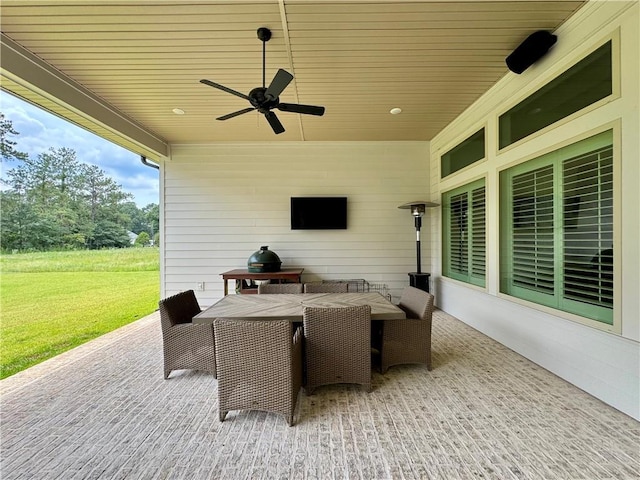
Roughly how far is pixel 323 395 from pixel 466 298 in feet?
9.78

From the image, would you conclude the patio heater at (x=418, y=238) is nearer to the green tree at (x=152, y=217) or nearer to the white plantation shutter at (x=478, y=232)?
the white plantation shutter at (x=478, y=232)

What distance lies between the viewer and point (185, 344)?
2.57 metres

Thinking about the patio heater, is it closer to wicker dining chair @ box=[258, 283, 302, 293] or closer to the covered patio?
the covered patio

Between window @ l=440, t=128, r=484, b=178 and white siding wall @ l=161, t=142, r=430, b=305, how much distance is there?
0.52 meters

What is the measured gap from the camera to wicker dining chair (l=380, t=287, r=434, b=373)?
8.63 feet

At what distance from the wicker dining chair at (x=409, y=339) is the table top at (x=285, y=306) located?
18 centimetres

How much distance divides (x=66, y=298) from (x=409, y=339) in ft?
22.3

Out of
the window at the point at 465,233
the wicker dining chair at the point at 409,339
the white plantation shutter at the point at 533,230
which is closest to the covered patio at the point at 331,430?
the wicker dining chair at the point at 409,339

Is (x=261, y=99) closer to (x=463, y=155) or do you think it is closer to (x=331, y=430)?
(x=331, y=430)

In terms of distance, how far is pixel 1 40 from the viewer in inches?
99.0

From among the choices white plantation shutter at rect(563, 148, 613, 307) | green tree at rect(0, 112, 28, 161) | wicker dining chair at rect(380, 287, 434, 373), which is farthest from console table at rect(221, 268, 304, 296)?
white plantation shutter at rect(563, 148, 613, 307)

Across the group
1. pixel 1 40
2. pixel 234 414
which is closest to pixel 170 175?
pixel 1 40

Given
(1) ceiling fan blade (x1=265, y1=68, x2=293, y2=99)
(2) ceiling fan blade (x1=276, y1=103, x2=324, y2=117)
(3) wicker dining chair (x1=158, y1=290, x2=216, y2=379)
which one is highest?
(1) ceiling fan blade (x1=265, y1=68, x2=293, y2=99)

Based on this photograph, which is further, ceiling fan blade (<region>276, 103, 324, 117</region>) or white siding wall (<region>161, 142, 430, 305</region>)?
white siding wall (<region>161, 142, 430, 305</region>)
